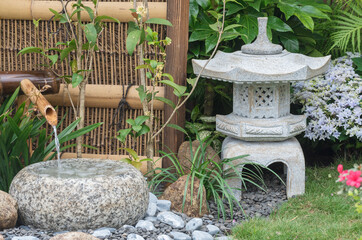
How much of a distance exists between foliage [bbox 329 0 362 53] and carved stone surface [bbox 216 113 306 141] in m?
0.91

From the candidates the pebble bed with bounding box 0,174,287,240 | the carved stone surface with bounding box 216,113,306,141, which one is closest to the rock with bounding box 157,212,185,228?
the pebble bed with bounding box 0,174,287,240

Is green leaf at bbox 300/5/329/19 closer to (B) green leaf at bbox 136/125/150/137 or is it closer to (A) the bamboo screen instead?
(A) the bamboo screen

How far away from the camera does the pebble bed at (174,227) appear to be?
3.31 meters

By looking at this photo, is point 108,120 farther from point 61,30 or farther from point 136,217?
point 136,217

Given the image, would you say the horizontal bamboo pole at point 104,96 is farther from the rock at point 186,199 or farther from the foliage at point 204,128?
the rock at point 186,199

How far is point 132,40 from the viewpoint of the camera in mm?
3877

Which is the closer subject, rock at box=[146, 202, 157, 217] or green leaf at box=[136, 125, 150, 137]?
rock at box=[146, 202, 157, 217]

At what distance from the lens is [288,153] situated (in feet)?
13.5

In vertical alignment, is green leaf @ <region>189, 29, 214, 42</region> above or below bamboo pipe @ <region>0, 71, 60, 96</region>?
above

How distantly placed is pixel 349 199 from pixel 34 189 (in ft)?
7.13

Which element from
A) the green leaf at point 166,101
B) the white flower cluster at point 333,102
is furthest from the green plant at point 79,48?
the white flower cluster at point 333,102

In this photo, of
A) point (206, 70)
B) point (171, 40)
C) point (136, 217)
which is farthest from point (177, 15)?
point (136, 217)

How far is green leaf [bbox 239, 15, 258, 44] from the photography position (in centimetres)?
462

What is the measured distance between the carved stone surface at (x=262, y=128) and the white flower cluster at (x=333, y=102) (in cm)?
47
